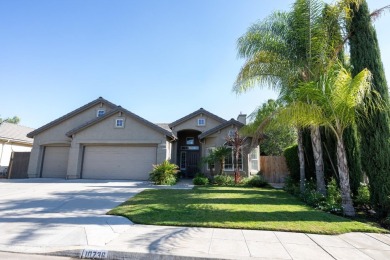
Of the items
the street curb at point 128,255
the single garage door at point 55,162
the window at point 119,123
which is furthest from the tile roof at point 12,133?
the street curb at point 128,255

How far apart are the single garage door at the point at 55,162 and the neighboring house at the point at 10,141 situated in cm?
522

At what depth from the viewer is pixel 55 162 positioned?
1866 centimetres

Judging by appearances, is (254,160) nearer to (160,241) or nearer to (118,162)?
(118,162)

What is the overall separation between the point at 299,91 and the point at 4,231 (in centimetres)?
945

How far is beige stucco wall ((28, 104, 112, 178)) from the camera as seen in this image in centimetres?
1834

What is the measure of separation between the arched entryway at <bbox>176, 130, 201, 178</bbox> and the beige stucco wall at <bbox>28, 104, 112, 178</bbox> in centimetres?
728

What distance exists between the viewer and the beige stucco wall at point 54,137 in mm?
18344

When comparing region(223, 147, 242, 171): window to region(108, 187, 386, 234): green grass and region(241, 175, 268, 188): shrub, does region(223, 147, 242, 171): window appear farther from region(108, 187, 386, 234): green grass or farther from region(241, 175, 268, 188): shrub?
region(108, 187, 386, 234): green grass

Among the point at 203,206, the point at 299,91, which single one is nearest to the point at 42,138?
the point at 203,206

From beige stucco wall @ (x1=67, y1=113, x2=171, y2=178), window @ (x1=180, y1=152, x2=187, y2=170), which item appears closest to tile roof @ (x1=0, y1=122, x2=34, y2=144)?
beige stucco wall @ (x1=67, y1=113, x2=171, y2=178)

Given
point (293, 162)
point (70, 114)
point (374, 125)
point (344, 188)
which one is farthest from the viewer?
point (70, 114)

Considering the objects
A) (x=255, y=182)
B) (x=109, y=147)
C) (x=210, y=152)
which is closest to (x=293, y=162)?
(x=255, y=182)

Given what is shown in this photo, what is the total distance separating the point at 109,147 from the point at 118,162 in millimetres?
1445

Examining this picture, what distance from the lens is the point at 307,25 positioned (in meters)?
10.2
